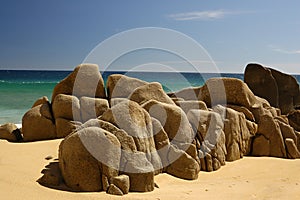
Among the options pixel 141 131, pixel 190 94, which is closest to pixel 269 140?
pixel 190 94

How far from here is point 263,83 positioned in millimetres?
16062

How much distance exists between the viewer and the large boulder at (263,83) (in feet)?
52.4

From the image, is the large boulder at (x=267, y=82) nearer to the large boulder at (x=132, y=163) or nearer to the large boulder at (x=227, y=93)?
the large boulder at (x=227, y=93)

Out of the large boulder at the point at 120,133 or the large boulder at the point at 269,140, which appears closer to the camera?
the large boulder at the point at 120,133

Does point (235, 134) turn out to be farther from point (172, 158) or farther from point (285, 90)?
point (285, 90)

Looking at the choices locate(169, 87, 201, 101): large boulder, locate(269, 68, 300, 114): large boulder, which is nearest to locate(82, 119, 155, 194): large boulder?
locate(169, 87, 201, 101): large boulder

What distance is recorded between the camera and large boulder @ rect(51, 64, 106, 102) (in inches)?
396

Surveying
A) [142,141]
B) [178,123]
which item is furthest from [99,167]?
[178,123]

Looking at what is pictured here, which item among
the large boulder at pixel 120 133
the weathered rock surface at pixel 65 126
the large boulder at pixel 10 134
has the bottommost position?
the large boulder at pixel 10 134

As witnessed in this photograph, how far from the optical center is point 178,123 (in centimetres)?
754

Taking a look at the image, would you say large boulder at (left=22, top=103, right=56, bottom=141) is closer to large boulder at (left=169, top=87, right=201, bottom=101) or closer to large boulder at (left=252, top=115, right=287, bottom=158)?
large boulder at (left=169, top=87, right=201, bottom=101)

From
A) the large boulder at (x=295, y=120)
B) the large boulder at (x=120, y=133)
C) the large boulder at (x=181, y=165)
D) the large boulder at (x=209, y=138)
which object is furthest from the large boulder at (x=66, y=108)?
the large boulder at (x=295, y=120)

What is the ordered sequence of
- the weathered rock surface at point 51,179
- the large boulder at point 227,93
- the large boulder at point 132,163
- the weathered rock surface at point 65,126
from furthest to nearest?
1. the large boulder at point 227,93
2. the weathered rock surface at point 65,126
3. the large boulder at point 132,163
4. the weathered rock surface at point 51,179

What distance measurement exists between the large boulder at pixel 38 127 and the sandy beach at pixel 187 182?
0.58 meters
